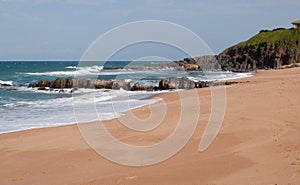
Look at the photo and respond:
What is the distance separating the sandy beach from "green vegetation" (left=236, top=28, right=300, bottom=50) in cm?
6513

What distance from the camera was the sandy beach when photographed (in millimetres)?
7074

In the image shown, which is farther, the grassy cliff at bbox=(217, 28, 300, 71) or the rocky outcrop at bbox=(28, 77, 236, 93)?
the grassy cliff at bbox=(217, 28, 300, 71)

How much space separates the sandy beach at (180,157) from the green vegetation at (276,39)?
65.1m

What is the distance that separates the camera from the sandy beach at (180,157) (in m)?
7.07

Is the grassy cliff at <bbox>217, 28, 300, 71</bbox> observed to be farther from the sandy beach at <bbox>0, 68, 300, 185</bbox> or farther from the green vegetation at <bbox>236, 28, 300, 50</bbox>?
the sandy beach at <bbox>0, 68, 300, 185</bbox>

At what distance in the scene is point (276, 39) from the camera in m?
77.9

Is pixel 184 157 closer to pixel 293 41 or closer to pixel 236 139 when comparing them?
pixel 236 139

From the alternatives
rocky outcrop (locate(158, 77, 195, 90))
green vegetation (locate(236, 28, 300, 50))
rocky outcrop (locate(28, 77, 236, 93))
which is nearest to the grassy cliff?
green vegetation (locate(236, 28, 300, 50))

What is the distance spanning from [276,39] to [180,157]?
74753mm

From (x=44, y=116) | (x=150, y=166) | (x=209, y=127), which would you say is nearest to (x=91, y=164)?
(x=150, y=166)

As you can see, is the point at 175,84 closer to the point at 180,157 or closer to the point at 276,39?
the point at 180,157

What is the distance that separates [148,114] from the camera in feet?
54.0

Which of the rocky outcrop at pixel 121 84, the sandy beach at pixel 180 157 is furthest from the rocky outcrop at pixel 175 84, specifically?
the sandy beach at pixel 180 157

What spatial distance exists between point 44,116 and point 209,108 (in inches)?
290
